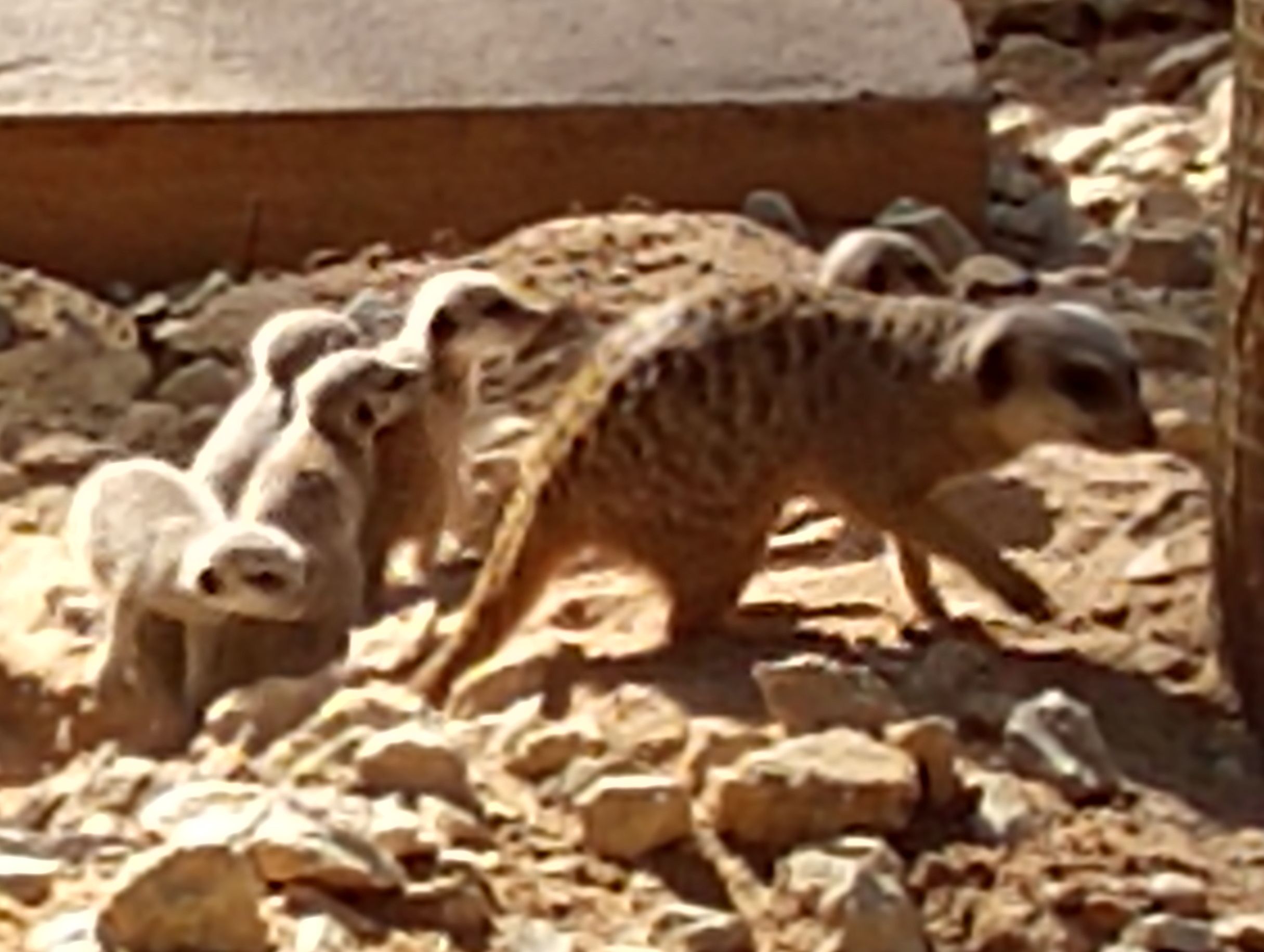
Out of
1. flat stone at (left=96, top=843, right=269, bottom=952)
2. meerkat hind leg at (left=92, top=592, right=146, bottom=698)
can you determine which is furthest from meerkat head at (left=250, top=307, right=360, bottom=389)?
flat stone at (left=96, top=843, right=269, bottom=952)

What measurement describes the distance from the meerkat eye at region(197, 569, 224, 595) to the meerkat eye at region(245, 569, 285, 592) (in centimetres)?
3

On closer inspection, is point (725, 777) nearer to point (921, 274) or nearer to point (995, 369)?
point (995, 369)

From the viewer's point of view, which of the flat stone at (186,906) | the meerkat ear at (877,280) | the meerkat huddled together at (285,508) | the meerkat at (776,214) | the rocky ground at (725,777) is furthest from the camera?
the meerkat at (776,214)

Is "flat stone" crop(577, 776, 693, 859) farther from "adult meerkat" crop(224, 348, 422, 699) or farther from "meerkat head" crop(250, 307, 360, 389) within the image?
"meerkat head" crop(250, 307, 360, 389)

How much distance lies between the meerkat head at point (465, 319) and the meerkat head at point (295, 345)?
8cm

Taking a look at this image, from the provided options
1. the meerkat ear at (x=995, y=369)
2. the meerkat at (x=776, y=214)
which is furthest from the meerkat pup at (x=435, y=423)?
the meerkat at (x=776, y=214)

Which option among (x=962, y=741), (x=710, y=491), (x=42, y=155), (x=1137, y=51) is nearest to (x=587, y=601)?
(x=710, y=491)

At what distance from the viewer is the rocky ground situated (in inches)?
147

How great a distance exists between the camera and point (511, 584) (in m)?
4.50

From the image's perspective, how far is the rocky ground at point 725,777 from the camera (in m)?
3.73

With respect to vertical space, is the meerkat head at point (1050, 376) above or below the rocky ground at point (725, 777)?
above

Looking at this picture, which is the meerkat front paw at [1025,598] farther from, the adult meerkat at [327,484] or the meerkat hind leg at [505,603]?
Answer: the adult meerkat at [327,484]

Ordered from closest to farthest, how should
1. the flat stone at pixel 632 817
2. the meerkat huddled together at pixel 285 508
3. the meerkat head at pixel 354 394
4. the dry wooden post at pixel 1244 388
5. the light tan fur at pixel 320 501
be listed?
the flat stone at pixel 632 817
the dry wooden post at pixel 1244 388
the meerkat huddled together at pixel 285 508
the light tan fur at pixel 320 501
the meerkat head at pixel 354 394

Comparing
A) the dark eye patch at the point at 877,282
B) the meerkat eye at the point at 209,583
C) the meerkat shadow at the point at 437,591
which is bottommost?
the meerkat shadow at the point at 437,591
